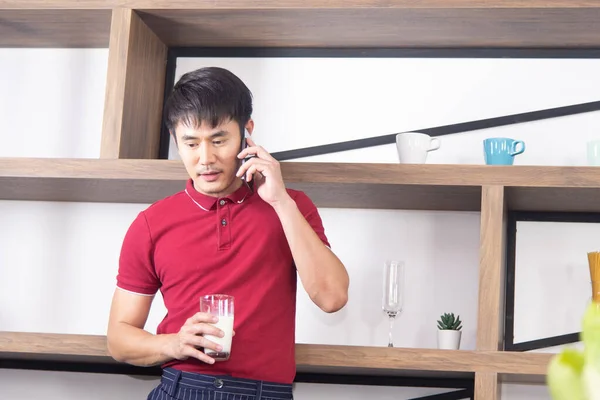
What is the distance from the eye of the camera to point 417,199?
2.03 meters

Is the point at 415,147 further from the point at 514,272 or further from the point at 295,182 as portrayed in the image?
the point at 514,272

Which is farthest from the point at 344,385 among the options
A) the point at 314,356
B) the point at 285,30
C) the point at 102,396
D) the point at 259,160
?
the point at 285,30

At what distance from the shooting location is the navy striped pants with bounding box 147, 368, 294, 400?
151 cm

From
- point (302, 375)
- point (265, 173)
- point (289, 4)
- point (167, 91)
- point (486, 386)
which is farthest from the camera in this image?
point (167, 91)

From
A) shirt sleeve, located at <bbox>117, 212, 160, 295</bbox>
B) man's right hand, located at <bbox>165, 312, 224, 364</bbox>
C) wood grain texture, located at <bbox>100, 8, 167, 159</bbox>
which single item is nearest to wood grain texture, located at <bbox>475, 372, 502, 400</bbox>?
man's right hand, located at <bbox>165, 312, 224, 364</bbox>

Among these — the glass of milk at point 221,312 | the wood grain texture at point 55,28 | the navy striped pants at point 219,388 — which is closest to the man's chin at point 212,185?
the glass of milk at point 221,312

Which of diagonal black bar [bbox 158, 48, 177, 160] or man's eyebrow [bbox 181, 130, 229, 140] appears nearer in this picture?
man's eyebrow [bbox 181, 130, 229, 140]

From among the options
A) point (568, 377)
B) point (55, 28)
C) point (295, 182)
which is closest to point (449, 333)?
point (295, 182)

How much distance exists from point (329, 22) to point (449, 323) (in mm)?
826

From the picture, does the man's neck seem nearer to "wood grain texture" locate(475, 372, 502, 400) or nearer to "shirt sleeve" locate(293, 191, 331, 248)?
"shirt sleeve" locate(293, 191, 331, 248)

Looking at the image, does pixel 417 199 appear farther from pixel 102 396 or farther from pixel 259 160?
pixel 102 396

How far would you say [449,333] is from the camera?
6.21 ft

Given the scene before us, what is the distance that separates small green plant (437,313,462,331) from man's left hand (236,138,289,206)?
0.59 metres

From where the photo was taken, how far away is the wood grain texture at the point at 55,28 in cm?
215
